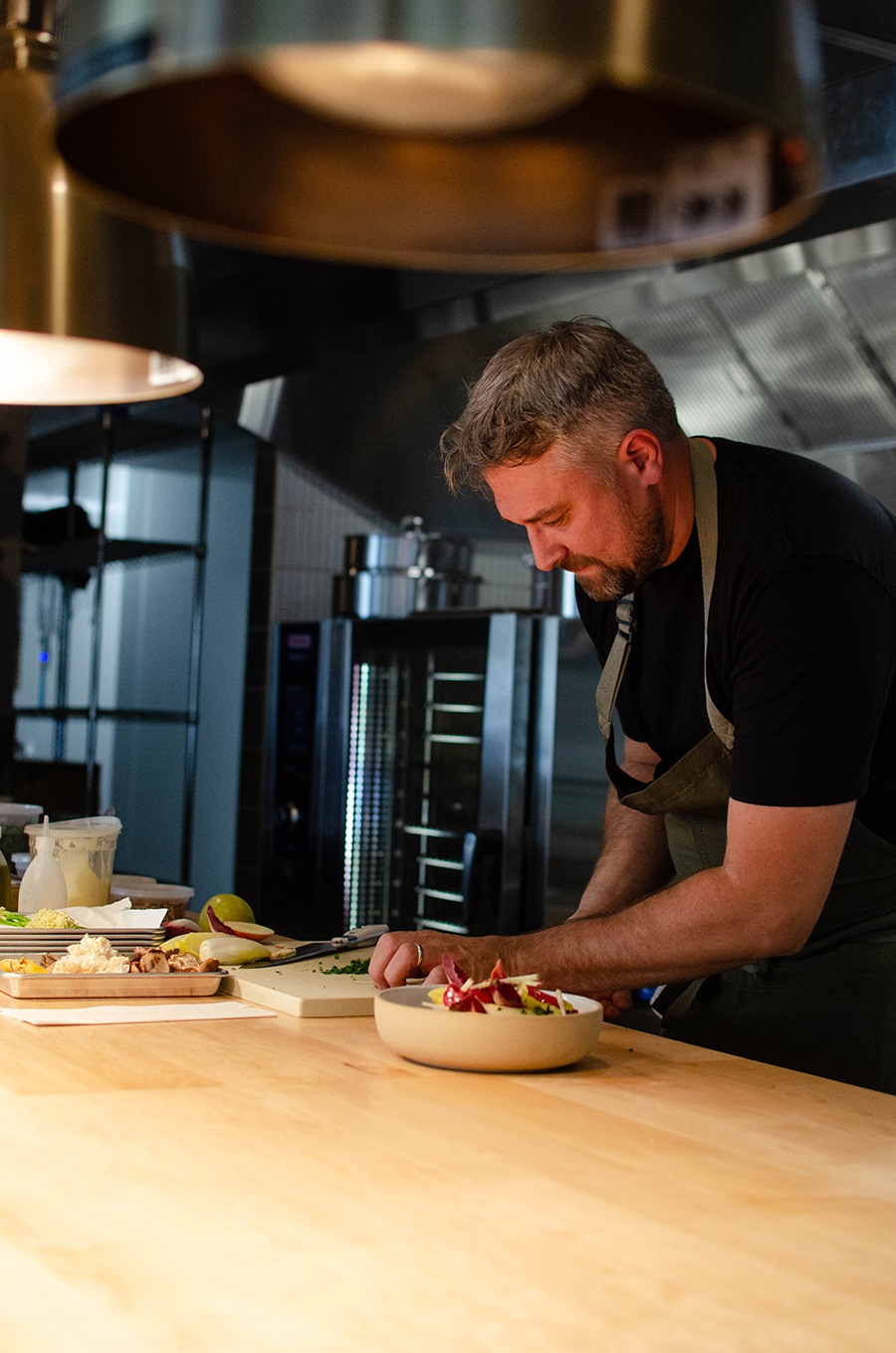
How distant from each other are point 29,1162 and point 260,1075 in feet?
1.12

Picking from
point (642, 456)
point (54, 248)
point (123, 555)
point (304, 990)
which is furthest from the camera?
point (123, 555)

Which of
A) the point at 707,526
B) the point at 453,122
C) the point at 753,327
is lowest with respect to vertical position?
the point at 707,526

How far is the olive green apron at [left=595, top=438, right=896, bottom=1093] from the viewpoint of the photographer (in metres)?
1.95

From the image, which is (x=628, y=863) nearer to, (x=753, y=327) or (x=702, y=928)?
(x=702, y=928)

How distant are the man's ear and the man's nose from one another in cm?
13

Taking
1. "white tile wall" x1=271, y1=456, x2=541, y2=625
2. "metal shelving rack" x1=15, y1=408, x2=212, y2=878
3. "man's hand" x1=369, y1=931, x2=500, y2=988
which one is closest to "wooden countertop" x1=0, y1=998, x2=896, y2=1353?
"man's hand" x1=369, y1=931, x2=500, y2=988

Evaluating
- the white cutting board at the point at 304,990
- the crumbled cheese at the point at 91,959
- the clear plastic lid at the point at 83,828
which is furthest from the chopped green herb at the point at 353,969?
the clear plastic lid at the point at 83,828

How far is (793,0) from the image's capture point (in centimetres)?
83

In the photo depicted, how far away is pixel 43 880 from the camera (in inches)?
85.9

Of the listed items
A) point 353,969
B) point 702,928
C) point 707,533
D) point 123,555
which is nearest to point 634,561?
point 707,533

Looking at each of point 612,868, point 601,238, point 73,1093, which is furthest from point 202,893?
point 601,238

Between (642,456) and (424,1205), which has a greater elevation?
(642,456)

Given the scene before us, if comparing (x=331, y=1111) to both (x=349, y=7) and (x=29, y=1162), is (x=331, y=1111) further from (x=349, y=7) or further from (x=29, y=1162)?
(x=349, y=7)

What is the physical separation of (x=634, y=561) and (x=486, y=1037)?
0.75m
